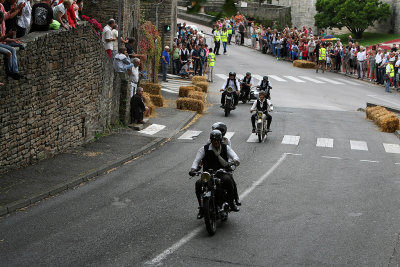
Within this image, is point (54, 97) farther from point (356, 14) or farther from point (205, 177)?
point (356, 14)

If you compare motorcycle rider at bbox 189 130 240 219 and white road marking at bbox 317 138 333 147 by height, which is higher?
motorcycle rider at bbox 189 130 240 219

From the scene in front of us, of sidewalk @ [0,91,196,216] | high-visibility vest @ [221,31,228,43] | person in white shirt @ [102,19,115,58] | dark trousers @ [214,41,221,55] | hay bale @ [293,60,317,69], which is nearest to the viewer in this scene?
sidewalk @ [0,91,196,216]

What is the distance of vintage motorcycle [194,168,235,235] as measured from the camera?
1224 centimetres

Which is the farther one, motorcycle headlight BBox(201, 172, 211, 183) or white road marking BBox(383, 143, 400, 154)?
white road marking BBox(383, 143, 400, 154)

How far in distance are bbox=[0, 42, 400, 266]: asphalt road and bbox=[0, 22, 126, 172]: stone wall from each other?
1.87 meters

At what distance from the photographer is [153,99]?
31.4 metres

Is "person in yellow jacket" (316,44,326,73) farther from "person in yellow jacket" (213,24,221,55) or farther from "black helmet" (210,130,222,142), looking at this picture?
"black helmet" (210,130,222,142)

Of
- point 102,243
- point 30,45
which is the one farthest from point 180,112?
point 102,243

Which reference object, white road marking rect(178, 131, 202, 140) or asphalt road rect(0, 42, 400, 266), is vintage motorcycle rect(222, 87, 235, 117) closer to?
white road marking rect(178, 131, 202, 140)

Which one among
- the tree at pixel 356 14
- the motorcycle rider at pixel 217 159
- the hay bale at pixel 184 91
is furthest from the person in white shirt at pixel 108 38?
the tree at pixel 356 14

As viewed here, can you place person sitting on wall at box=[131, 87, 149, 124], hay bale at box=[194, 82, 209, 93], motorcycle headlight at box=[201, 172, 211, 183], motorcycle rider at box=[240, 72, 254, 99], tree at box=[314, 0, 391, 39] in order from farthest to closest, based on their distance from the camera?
tree at box=[314, 0, 391, 39]
hay bale at box=[194, 82, 209, 93]
motorcycle rider at box=[240, 72, 254, 99]
person sitting on wall at box=[131, 87, 149, 124]
motorcycle headlight at box=[201, 172, 211, 183]

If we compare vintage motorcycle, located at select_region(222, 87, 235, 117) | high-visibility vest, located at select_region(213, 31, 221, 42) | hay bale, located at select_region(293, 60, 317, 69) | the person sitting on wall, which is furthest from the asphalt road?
high-visibility vest, located at select_region(213, 31, 221, 42)

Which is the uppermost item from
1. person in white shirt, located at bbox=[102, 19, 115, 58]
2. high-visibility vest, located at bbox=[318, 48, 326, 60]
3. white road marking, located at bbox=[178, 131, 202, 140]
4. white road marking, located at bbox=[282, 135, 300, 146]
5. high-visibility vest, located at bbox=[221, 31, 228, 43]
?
person in white shirt, located at bbox=[102, 19, 115, 58]

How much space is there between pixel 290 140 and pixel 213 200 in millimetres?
13134
